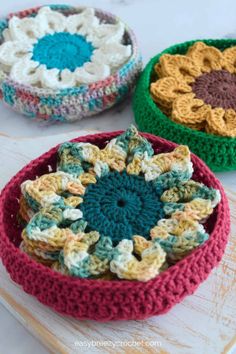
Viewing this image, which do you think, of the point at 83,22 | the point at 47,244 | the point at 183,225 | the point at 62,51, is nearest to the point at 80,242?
the point at 47,244

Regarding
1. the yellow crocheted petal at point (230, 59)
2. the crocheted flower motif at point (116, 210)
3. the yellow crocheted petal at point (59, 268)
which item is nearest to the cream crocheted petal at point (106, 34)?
the yellow crocheted petal at point (230, 59)

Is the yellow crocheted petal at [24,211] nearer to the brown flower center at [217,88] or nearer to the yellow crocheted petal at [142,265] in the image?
the yellow crocheted petal at [142,265]

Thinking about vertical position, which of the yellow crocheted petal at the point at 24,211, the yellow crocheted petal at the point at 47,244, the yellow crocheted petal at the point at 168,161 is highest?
the yellow crocheted petal at the point at 168,161

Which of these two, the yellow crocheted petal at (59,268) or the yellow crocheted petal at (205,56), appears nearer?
the yellow crocheted petal at (59,268)

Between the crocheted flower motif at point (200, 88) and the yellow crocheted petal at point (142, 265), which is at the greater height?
the crocheted flower motif at point (200, 88)

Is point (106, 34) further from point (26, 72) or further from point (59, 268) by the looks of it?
point (59, 268)

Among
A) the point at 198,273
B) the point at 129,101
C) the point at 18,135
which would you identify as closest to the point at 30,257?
the point at 198,273
